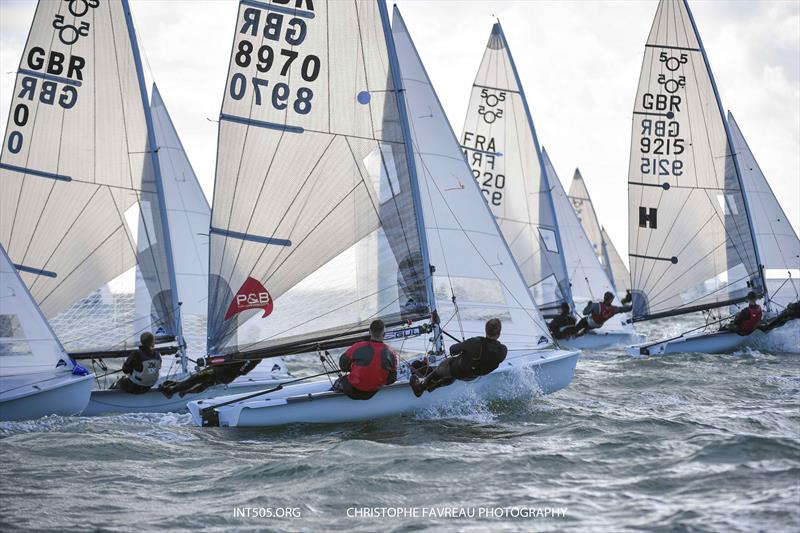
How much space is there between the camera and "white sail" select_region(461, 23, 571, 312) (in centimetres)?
2119

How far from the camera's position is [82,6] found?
13.2 m

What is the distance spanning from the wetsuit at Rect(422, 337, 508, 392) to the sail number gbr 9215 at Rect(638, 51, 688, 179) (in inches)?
394

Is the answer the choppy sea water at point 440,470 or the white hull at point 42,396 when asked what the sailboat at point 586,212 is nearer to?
the choppy sea water at point 440,470

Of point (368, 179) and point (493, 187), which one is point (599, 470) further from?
point (493, 187)

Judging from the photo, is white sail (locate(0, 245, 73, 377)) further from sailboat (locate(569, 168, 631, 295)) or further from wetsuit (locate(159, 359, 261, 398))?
sailboat (locate(569, 168, 631, 295))

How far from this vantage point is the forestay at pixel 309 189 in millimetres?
10969

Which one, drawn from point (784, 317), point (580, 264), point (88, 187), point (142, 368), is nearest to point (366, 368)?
point (142, 368)

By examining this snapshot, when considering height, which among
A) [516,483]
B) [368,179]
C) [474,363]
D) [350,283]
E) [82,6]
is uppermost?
[82,6]

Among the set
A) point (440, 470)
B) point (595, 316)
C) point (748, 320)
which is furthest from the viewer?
point (595, 316)

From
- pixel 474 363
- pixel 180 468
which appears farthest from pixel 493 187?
pixel 180 468

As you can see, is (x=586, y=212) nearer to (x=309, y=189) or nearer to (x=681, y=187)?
(x=681, y=187)

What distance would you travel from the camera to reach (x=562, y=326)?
65.4 feet

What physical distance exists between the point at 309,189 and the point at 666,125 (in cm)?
988

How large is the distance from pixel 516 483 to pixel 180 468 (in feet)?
9.48
